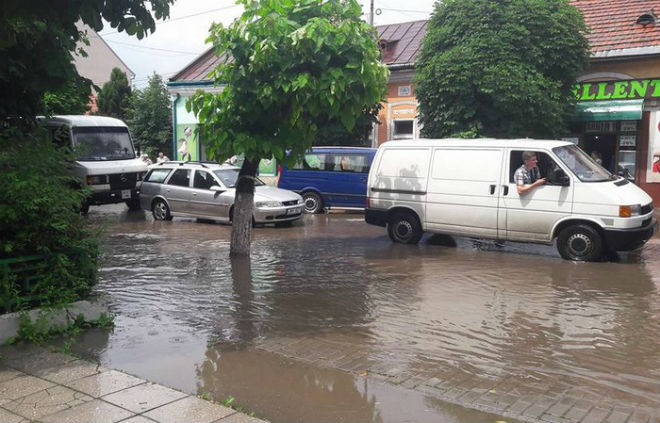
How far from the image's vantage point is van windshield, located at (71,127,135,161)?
17156mm

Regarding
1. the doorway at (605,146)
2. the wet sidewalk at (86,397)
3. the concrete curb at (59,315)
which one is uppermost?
the doorway at (605,146)

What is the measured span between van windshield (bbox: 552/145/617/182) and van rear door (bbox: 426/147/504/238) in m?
1.03

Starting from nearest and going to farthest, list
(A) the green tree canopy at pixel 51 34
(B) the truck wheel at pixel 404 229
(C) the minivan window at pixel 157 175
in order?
1. (A) the green tree canopy at pixel 51 34
2. (B) the truck wheel at pixel 404 229
3. (C) the minivan window at pixel 157 175

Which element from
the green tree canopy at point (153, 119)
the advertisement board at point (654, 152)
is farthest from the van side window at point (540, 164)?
the green tree canopy at point (153, 119)

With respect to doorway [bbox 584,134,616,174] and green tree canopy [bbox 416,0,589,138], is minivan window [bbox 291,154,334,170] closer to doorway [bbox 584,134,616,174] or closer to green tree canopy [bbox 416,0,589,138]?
green tree canopy [bbox 416,0,589,138]

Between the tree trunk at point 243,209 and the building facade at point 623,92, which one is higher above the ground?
the building facade at point 623,92

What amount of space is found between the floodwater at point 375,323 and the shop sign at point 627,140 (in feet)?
28.9

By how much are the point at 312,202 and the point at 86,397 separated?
13.5m

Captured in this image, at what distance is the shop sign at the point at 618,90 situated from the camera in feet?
58.9

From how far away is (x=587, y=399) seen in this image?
15.1 ft

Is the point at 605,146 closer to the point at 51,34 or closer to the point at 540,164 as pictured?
the point at 540,164

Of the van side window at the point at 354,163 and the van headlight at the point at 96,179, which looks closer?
the van headlight at the point at 96,179

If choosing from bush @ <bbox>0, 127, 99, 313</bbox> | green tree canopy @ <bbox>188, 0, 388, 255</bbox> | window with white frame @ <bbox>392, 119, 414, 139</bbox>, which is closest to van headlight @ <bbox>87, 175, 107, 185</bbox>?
green tree canopy @ <bbox>188, 0, 388, 255</bbox>

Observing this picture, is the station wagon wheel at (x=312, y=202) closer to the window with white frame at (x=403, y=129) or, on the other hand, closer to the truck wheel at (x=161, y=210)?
the truck wheel at (x=161, y=210)
